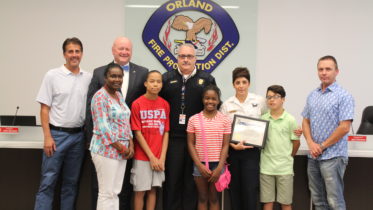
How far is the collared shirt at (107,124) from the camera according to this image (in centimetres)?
224

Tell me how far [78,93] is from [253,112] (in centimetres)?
147

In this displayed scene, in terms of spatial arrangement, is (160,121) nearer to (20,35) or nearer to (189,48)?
(189,48)

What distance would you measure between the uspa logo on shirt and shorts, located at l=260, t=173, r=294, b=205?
2.38 meters

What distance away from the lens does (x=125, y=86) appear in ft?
8.73

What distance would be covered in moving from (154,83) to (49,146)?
0.99 m

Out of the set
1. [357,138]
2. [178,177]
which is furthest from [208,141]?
[357,138]

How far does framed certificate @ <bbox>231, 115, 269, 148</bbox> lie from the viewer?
8.26 feet

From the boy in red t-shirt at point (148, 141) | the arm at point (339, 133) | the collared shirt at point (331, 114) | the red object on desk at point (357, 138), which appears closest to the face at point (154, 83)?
the boy in red t-shirt at point (148, 141)

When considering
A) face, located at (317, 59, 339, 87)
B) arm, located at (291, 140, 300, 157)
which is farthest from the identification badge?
face, located at (317, 59, 339, 87)

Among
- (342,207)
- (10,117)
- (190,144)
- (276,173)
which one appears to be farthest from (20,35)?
(342,207)

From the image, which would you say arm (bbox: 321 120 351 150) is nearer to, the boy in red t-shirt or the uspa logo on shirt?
the boy in red t-shirt

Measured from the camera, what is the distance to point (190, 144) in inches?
97.5

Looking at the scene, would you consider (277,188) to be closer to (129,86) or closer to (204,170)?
(204,170)

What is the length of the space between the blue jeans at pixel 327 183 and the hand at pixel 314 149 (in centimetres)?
7
